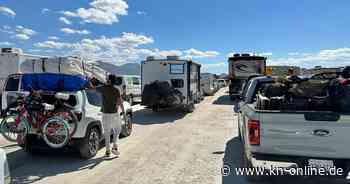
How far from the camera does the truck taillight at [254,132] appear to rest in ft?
14.7

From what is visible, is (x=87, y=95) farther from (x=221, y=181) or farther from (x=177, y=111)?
(x=177, y=111)

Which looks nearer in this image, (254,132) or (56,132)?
(254,132)

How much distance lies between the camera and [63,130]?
6363 mm

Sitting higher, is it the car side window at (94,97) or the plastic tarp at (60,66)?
the plastic tarp at (60,66)

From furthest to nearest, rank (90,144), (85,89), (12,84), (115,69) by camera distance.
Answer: (115,69), (12,84), (85,89), (90,144)

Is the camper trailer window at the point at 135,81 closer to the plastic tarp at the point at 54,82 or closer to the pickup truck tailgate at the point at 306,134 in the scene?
the plastic tarp at the point at 54,82

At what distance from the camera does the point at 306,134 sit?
4.32 m

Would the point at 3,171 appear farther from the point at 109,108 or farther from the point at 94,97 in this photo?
the point at 94,97

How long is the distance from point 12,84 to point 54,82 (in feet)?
18.9

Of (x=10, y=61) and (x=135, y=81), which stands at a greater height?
(x=10, y=61)

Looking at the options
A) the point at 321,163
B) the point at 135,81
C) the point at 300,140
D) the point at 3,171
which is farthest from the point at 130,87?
the point at 3,171

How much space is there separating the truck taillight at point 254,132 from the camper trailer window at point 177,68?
1104 cm

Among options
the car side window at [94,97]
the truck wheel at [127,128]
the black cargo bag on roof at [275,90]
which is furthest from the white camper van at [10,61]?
the black cargo bag on roof at [275,90]

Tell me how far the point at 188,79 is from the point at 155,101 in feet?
6.60
